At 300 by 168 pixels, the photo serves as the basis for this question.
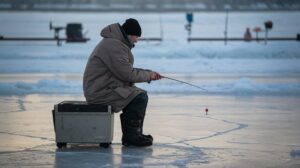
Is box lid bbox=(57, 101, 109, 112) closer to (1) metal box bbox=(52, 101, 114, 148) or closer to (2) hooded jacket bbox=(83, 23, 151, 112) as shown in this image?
(1) metal box bbox=(52, 101, 114, 148)

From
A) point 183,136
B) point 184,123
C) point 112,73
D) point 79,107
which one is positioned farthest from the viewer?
point 184,123

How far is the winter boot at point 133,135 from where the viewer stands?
31.2 ft

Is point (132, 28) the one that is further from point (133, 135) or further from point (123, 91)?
point (133, 135)

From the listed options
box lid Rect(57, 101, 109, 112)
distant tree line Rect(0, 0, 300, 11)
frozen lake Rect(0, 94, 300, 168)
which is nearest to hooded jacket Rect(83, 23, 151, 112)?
box lid Rect(57, 101, 109, 112)

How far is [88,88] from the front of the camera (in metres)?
9.46

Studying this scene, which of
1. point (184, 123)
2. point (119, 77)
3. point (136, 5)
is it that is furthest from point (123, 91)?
point (136, 5)

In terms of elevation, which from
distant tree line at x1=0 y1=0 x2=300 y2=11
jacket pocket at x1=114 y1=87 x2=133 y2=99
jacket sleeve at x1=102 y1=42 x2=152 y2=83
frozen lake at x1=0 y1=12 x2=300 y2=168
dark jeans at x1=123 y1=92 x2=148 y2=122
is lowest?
distant tree line at x1=0 y1=0 x2=300 y2=11

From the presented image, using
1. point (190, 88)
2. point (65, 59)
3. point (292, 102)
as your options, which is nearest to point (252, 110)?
point (292, 102)

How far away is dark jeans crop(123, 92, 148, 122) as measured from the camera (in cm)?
951

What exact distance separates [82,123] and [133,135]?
62cm

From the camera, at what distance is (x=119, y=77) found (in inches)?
370

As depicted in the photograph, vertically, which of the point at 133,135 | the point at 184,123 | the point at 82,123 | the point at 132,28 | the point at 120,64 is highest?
the point at 132,28

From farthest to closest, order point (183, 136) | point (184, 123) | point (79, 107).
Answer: point (184, 123) < point (183, 136) < point (79, 107)

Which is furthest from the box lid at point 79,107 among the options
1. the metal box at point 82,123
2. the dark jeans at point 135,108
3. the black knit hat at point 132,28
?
the black knit hat at point 132,28
